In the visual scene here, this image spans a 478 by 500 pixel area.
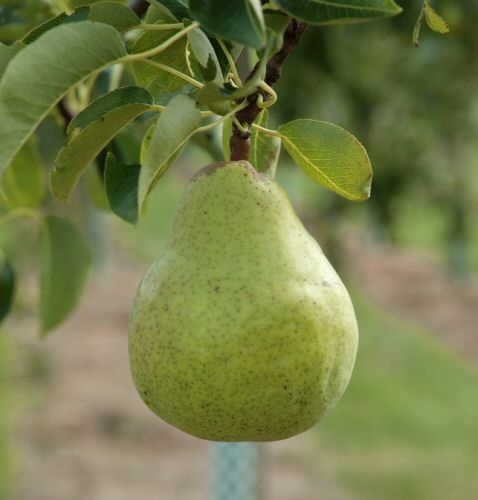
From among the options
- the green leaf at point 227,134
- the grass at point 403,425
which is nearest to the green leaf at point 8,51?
the green leaf at point 227,134

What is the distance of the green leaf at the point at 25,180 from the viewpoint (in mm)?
1459

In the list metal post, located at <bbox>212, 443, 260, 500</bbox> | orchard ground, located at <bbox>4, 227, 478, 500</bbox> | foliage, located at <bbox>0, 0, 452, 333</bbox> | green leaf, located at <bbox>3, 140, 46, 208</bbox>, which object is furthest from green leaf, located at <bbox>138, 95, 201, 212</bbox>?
orchard ground, located at <bbox>4, 227, 478, 500</bbox>

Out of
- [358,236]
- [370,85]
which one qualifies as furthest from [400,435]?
[358,236]

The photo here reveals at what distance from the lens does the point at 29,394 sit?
716 centimetres

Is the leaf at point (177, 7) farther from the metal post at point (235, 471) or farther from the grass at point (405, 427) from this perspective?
the grass at point (405, 427)

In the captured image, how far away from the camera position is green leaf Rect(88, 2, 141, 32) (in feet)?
2.47

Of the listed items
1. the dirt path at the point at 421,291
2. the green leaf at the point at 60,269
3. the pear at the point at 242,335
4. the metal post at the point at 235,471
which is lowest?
the dirt path at the point at 421,291

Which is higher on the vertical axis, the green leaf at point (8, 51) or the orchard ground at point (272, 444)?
the green leaf at point (8, 51)

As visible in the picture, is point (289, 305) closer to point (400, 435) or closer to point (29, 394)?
point (400, 435)

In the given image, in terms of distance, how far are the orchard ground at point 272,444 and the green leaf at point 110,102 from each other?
358 centimetres

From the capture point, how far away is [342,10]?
662mm

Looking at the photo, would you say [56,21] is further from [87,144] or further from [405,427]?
[405,427]

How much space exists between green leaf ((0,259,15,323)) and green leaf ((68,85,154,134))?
0.55m

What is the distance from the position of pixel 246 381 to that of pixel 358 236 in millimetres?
14524
